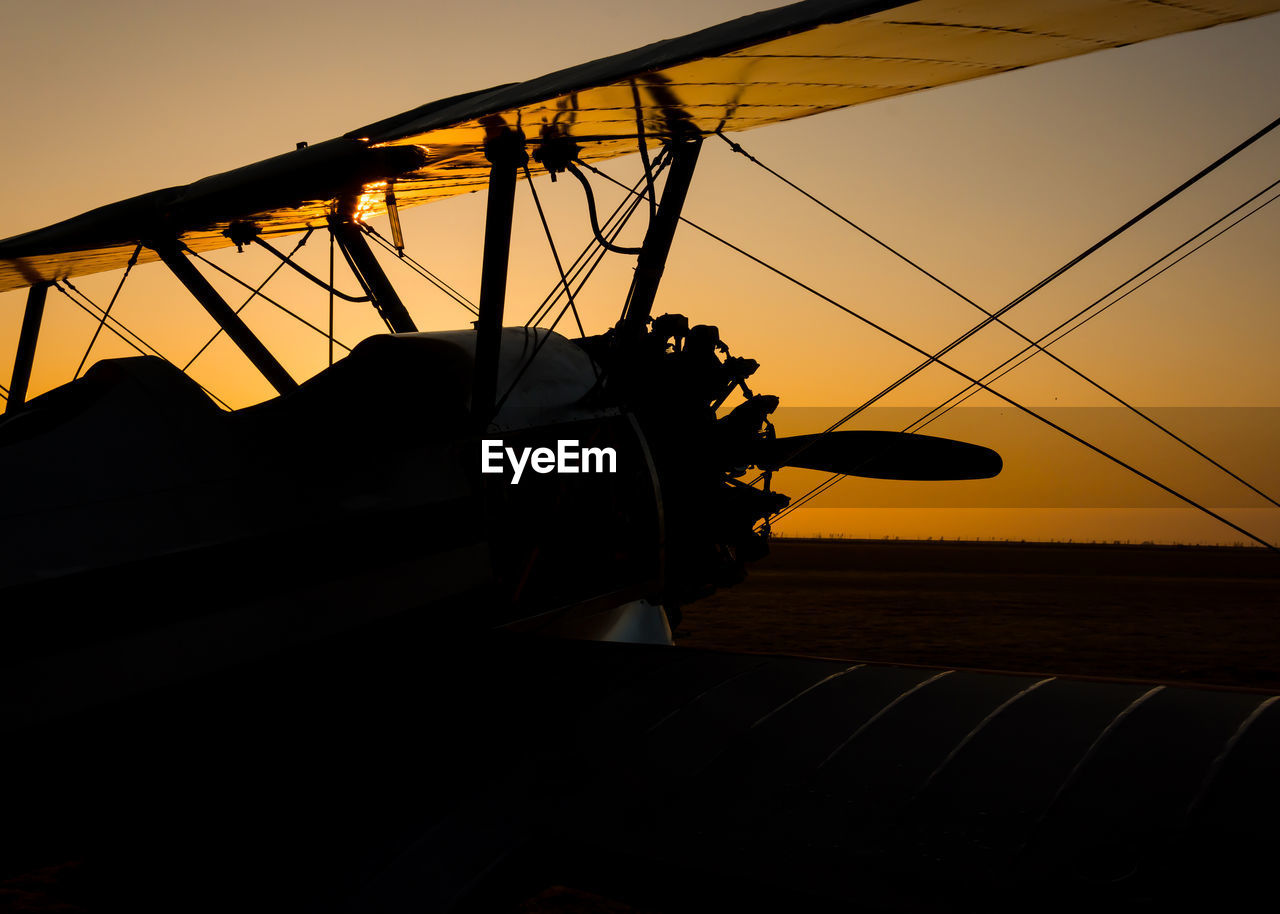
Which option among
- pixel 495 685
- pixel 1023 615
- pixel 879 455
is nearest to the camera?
pixel 495 685

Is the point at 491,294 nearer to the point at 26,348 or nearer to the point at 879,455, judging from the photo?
the point at 879,455

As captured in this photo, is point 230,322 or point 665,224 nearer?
point 665,224

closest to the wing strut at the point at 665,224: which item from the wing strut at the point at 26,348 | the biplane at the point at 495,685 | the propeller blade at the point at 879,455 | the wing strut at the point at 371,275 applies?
the biplane at the point at 495,685

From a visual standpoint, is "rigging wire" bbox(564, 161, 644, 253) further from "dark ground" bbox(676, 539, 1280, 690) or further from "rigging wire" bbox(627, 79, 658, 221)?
"dark ground" bbox(676, 539, 1280, 690)

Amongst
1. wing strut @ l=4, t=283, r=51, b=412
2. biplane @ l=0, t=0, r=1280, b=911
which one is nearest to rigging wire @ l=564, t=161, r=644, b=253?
biplane @ l=0, t=0, r=1280, b=911

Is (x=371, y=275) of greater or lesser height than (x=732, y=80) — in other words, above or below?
below

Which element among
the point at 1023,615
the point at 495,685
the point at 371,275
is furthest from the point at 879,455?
the point at 1023,615

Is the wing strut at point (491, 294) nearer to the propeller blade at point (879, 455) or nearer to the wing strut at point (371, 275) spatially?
the propeller blade at point (879, 455)
